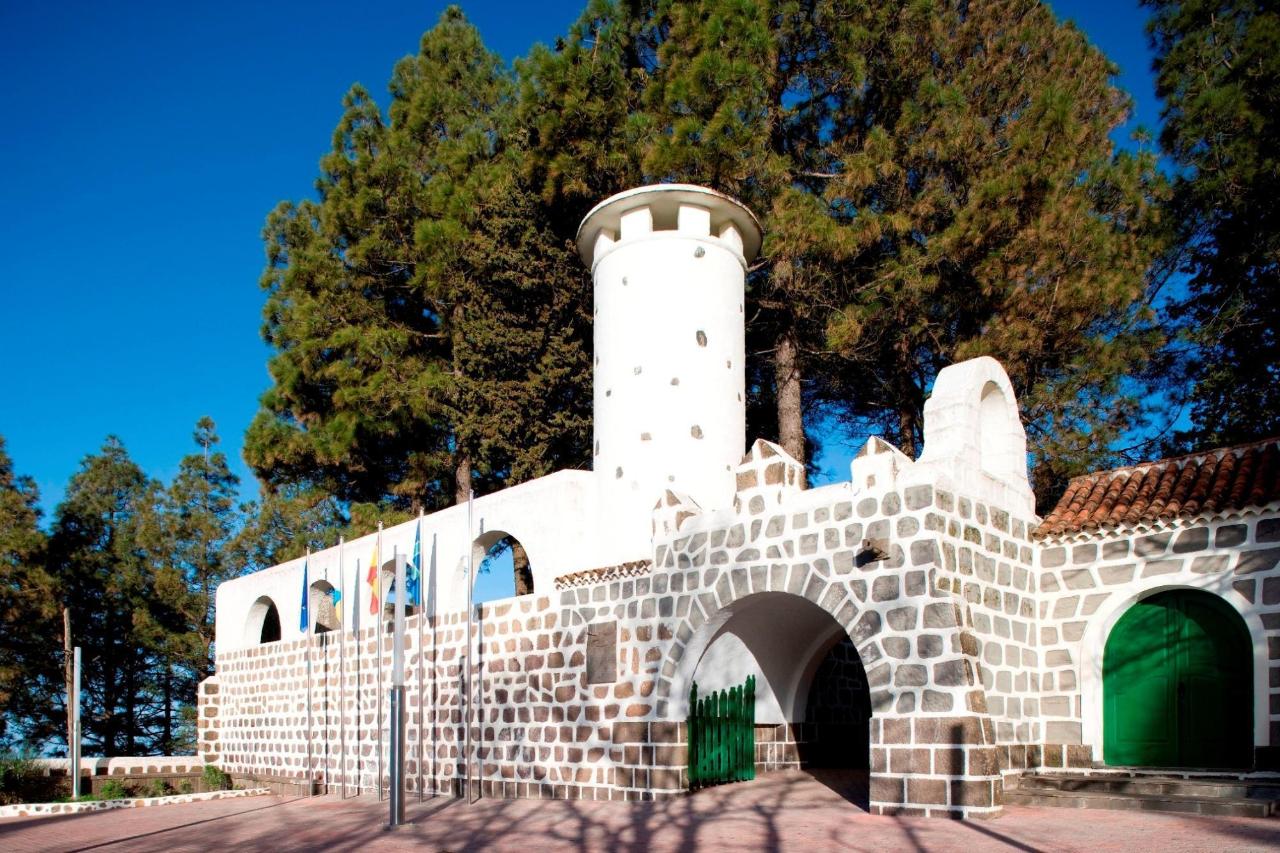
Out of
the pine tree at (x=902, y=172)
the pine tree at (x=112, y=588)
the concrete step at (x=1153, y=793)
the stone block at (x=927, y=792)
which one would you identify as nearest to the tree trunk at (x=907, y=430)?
the pine tree at (x=902, y=172)

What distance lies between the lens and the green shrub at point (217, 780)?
62.7ft

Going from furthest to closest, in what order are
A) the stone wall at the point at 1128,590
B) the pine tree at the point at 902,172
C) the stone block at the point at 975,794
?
the pine tree at the point at 902,172 < the stone wall at the point at 1128,590 < the stone block at the point at 975,794

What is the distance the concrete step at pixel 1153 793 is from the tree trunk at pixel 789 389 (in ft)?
28.1

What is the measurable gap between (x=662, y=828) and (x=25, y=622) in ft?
74.4

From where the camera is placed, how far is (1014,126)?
16.3 m

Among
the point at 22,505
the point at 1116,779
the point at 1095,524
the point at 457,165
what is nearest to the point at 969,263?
the point at 1095,524

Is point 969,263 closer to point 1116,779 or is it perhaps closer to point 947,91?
point 947,91

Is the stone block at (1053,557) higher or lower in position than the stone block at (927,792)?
higher

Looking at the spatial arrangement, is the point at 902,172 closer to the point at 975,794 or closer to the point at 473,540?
the point at 473,540

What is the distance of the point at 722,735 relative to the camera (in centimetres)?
1155

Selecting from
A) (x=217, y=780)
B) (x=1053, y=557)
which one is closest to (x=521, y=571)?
(x=217, y=780)

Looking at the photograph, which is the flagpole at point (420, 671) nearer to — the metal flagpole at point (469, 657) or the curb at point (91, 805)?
the metal flagpole at point (469, 657)

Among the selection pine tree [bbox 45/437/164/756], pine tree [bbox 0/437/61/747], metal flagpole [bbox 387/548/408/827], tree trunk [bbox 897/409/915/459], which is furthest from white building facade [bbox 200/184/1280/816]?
pine tree [bbox 45/437/164/756]

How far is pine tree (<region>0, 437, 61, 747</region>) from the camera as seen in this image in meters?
25.3
